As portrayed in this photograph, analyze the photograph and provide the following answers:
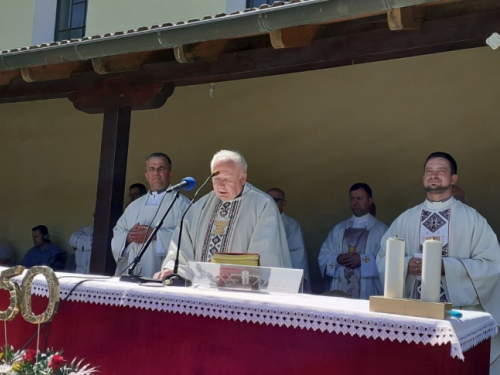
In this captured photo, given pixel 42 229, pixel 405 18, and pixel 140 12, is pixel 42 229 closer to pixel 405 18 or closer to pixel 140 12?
pixel 140 12

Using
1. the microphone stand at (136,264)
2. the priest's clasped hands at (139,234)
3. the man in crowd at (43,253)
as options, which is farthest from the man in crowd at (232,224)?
the man in crowd at (43,253)

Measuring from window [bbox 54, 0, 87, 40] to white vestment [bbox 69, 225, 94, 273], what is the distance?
333 centimetres

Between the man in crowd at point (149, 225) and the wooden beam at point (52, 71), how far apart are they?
3.66ft

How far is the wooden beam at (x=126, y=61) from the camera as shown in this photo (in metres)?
6.43

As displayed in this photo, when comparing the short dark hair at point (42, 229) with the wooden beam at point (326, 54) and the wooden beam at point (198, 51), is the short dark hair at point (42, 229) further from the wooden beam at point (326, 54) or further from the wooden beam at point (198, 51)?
the wooden beam at point (198, 51)

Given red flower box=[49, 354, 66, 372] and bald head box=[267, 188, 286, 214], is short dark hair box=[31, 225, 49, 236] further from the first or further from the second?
red flower box=[49, 354, 66, 372]

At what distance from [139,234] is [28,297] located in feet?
7.76

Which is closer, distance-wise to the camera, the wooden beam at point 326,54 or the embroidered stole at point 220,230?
the wooden beam at point 326,54

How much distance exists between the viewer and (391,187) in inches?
302

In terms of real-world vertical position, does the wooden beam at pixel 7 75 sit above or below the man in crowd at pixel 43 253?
above

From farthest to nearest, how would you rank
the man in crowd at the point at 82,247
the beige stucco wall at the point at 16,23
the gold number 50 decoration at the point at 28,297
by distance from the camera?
the beige stucco wall at the point at 16,23, the man in crowd at the point at 82,247, the gold number 50 decoration at the point at 28,297

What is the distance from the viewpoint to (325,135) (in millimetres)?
8156

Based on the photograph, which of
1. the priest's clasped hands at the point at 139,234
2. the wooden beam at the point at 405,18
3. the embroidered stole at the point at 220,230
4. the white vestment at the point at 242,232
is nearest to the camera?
the wooden beam at the point at 405,18

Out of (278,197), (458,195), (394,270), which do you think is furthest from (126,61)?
(394,270)
